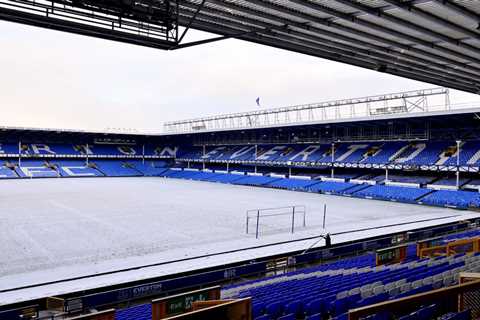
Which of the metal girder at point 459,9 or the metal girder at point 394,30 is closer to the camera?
the metal girder at point 459,9

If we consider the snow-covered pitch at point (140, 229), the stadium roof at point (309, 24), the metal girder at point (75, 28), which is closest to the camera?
the metal girder at point (75, 28)

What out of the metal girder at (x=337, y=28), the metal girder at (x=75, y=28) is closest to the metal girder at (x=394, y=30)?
the metal girder at (x=337, y=28)

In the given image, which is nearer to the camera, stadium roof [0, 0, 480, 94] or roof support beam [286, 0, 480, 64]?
stadium roof [0, 0, 480, 94]

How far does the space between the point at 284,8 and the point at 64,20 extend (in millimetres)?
4079

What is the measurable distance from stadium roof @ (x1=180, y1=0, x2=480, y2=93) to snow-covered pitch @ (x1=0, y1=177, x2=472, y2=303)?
8.46 metres

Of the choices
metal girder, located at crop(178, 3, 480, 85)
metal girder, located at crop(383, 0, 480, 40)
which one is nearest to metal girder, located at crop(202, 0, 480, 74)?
metal girder, located at crop(178, 3, 480, 85)

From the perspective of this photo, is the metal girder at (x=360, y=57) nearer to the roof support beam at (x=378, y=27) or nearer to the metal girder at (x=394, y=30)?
the roof support beam at (x=378, y=27)

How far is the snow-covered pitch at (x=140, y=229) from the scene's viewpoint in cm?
1360

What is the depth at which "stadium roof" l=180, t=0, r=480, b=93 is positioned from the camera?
7195mm

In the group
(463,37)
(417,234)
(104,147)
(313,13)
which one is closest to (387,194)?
(417,234)

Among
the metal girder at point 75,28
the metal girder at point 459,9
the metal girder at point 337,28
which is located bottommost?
the metal girder at point 75,28

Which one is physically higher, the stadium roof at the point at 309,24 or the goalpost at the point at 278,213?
the stadium roof at the point at 309,24

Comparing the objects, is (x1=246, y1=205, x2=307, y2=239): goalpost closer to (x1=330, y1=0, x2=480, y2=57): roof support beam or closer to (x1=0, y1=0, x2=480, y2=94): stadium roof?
(x1=0, y1=0, x2=480, y2=94): stadium roof

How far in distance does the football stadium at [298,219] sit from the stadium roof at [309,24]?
0.03 m
